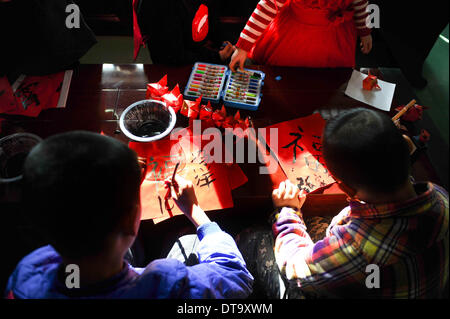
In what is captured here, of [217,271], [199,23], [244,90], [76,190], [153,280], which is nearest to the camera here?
[76,190]

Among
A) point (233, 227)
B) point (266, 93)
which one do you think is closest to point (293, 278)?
point (233, 227)

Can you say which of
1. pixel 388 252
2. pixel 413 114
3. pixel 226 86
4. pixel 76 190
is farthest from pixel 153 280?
pixel 413 114

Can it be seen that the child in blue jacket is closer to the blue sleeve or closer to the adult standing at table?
the blue sleeve

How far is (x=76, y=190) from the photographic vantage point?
552 millimetres

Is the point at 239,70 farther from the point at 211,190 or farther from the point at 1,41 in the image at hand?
the point at 1,41

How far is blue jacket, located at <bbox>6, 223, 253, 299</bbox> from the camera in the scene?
0.67 meters

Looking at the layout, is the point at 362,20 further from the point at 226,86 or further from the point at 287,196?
the point at 287,196

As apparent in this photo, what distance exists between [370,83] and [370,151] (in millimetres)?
726

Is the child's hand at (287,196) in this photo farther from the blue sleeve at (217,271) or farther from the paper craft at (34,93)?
the paper craft at (34,93)

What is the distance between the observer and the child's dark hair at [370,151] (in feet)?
2.35

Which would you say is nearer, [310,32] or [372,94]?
[372,94]

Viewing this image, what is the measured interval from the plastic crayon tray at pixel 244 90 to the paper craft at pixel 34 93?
0.68 m

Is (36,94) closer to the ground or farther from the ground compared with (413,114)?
closer to the ground

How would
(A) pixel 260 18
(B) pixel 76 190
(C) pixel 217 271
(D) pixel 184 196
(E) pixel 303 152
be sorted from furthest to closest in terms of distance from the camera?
(A) pixel 260 18, (E) pixel 303 152, (D) pixel 184 196, (C) pixel 217 271, (B) pixel 76 190
